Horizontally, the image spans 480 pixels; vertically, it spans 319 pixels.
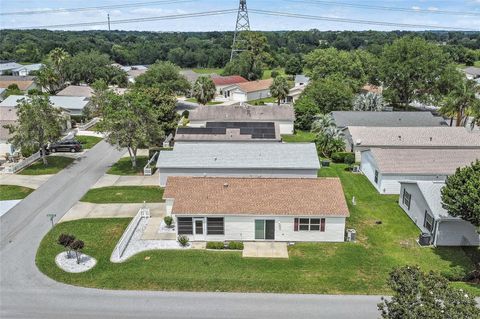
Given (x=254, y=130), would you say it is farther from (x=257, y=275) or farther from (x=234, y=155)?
(x=257, y=275)

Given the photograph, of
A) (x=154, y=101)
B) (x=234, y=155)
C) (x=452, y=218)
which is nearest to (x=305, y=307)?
(x=452, y=218)

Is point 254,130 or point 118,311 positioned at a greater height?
point 254,130

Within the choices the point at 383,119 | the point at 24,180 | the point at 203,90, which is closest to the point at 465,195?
the point at 383,119

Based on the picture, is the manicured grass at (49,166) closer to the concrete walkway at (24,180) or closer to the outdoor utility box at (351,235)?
the concrete walkway at (24,180)

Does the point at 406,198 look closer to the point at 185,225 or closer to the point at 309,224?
the point at 309,224

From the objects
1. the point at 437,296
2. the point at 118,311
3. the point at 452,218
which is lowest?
the point at 118,311

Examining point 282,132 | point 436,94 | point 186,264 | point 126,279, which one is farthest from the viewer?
point 436,94

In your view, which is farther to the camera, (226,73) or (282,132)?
(226,73)

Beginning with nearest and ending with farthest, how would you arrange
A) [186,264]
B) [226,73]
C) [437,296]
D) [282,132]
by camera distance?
[437,296] < [186,264] < [282,132] < [226,73]
